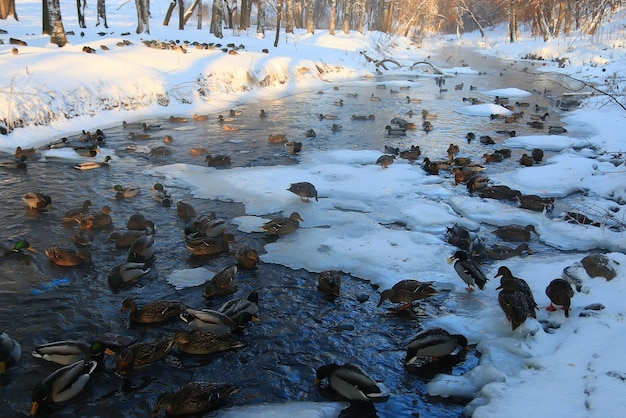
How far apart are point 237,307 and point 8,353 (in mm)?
2050

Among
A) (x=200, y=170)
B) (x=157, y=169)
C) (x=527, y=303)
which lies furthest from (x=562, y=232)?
(x=157, y=169)

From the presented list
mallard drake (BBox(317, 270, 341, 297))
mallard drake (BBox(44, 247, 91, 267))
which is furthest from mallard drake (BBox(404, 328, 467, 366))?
mallard drake (BBox(44, 247, 91, 267))

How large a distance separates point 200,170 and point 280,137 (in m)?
3.18

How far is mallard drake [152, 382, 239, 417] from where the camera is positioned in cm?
390

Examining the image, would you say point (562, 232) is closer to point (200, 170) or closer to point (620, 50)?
point (200, 170)

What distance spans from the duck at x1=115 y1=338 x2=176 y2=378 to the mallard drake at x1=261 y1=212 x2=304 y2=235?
2.95 m

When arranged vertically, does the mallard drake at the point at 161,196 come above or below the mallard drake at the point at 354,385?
above

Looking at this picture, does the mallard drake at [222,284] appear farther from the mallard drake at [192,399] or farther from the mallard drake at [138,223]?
the mallard drake at [138,223]

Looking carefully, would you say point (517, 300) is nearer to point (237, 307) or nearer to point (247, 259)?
point (237, 307)

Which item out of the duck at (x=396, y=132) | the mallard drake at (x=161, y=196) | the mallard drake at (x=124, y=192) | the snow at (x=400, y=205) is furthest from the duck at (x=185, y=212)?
the duck at (x=396, y=132)

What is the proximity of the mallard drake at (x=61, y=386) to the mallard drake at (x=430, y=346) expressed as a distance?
2801mm

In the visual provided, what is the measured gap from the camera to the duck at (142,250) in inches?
245

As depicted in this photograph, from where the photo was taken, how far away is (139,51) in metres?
19.4

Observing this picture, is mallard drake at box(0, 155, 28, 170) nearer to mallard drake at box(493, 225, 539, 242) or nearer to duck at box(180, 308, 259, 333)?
duck at box(180, 308, 259, 333)
